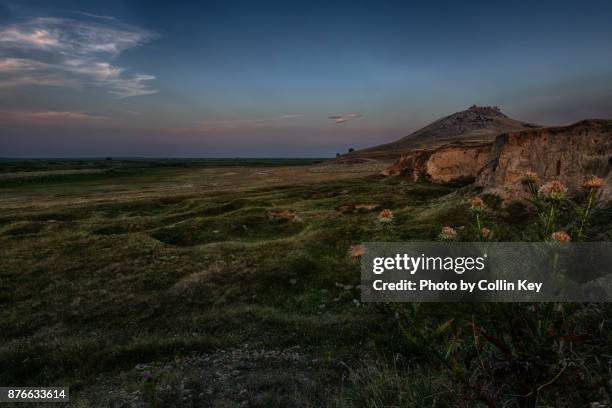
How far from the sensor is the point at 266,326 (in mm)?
11500

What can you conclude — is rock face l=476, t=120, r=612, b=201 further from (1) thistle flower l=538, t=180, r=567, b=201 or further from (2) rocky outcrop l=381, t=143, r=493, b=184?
(1) thistle flower l=538, t=180, r=567, b=201

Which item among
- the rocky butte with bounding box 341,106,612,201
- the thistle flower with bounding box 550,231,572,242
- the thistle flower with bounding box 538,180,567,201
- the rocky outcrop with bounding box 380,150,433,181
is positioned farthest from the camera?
the rocky outcrop with bounding box 380,150,433,181

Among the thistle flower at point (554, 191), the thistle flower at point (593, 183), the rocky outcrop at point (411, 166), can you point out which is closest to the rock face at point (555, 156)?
the thistle flower at point (593, 183)

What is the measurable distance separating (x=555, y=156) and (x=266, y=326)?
20.5m

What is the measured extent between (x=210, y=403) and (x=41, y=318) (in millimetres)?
10474

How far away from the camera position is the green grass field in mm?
3424

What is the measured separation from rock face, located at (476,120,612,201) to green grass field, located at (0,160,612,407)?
268 cm

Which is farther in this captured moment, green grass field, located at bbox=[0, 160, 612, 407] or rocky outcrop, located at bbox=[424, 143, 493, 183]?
rocky outcrop, located at bbox=[424, 143, 493, 183]

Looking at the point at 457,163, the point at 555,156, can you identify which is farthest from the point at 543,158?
the point at 457,163

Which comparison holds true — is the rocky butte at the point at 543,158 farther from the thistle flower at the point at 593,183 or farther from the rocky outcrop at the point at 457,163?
the thistle flower at the point at 593,183

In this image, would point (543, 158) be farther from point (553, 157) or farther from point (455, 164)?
point (455, 164)

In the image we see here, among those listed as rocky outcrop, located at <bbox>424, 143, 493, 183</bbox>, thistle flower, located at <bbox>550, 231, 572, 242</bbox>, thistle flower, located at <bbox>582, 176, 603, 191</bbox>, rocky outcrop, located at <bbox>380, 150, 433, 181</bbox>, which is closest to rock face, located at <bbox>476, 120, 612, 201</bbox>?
rocky outcrop, located at <bbox>424, 143, 493, 183</bbox>

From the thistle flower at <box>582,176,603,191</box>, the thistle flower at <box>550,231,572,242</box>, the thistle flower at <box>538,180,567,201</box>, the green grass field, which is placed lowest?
the green grass field

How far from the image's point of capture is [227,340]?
10.6 metres
